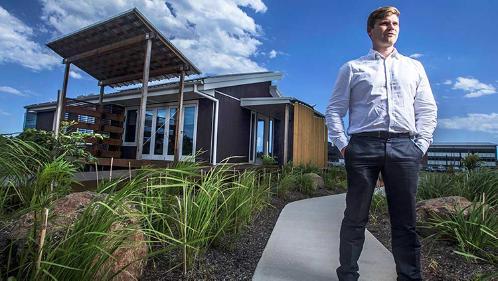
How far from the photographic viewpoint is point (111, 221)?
4.49ft

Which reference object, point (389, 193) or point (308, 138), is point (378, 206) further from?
point (308, 138)

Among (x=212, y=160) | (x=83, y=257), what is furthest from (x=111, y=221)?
(x=212, y=160)

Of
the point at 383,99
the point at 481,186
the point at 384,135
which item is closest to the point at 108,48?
the point at 383,99

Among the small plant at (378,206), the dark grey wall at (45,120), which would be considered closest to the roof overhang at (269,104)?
the small plant at (378,206)

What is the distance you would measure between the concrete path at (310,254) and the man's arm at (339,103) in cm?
92

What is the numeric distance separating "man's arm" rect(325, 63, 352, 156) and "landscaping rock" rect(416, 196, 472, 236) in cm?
155

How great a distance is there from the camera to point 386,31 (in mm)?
1991

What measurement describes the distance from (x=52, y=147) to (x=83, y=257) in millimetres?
2842

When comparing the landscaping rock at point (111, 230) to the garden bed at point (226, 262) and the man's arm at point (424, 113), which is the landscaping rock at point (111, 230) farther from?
→ the man's arm at point (424, 113)

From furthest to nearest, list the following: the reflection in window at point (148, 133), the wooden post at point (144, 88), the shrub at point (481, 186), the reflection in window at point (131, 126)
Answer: the reflection in window at point (131, 126) → the reflection in window at point (148, 133) → the wooden post at point (144, 88) → the shrub at point (481, 186)

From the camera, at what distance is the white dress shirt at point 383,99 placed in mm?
1900

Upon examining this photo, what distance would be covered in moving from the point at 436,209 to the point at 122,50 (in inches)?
300

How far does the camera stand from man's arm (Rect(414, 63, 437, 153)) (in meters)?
1.91

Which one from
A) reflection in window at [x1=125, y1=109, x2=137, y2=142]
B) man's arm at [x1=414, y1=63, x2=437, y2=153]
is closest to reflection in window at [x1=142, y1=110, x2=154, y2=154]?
reflection in window at [x1=125, y1=109, x2=137, y2=142]
